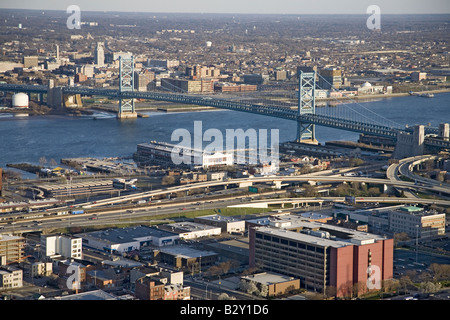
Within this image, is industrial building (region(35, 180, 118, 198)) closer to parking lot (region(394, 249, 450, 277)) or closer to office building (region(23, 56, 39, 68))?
parking lot (region(394, 249, 450, 277))

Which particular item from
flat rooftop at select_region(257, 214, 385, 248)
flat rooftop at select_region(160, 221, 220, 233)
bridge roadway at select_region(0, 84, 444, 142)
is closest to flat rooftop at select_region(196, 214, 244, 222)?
flat rooftop at select_region(160, 221, 220, 233)

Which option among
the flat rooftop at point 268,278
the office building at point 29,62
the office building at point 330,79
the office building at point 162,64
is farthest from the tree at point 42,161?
the office building at point 162,64

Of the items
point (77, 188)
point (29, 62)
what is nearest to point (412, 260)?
point (77, 188)

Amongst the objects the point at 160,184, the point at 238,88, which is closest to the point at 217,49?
the point at 238,88

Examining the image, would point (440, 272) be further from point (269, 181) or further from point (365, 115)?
point (365, 115)
